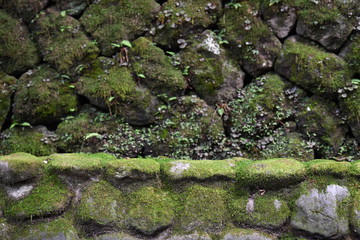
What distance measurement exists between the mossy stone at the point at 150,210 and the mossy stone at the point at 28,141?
2.04m

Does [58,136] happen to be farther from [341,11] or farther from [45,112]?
[341,11]

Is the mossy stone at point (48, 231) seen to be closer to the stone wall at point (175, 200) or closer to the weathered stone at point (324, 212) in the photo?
the stone wall at point (175, 200)

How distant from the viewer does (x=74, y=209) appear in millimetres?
2945

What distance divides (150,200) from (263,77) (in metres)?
2.83

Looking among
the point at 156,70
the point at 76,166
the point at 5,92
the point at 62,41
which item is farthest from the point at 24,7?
the point at 76,166

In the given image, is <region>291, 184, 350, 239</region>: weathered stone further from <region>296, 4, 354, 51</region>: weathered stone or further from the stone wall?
<region>296, 4, 354, 51</region>: weathered stone

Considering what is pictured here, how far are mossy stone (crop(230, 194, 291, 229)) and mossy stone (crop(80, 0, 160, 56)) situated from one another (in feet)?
10.2

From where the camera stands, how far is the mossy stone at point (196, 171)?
3066mm

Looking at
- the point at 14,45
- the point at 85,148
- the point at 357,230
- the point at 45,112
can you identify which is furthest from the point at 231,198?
the point at 14,45

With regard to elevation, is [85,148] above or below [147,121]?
below

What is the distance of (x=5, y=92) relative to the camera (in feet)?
15.1

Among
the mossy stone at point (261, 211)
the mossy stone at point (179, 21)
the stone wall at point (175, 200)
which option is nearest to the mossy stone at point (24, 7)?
the mossy stone at point (179, 21)

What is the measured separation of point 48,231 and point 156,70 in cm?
272

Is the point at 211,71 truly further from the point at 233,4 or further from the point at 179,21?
the point at 233,4
